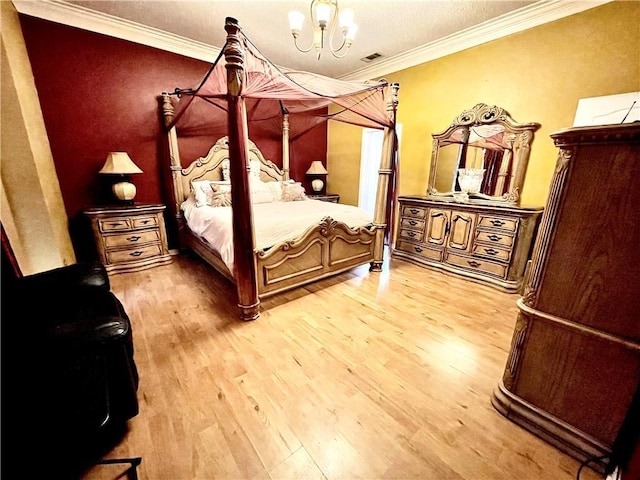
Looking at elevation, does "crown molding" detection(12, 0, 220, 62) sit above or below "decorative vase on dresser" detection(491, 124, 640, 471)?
above

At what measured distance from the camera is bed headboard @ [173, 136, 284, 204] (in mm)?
3594

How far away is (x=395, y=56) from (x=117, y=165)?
13.0 feet

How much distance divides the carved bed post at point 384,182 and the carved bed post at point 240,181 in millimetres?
1654

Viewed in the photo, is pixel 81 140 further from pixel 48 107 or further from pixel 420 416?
pixel 420 416

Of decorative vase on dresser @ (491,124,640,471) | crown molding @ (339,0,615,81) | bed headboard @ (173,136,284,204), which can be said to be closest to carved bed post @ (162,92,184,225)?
bed headboard @ (173,136,284,204)

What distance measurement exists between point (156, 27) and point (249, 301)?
3522 mm

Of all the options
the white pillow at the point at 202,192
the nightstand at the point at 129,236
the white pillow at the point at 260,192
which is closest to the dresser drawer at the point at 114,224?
the nightstand at the point at 129,236

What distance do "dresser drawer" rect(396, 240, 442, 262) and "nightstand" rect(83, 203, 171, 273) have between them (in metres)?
3.29

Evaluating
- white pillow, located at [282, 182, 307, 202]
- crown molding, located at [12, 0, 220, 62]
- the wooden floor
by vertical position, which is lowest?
the wooden floor

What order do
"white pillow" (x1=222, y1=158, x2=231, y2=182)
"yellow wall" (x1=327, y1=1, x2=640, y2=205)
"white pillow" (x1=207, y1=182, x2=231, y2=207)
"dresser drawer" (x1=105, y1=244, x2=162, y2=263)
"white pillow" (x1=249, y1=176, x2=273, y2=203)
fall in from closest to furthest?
1. "yellow wall" (x1=327, y1=1, x2=640, y2=205)
2. "dresser drawer" (x1=105, y1=244, x2=162, y2=263)
3. "white pillow" (x1=207, y1=182, x2=231, y2=207)
4. "white pillow" (x1=249, y1=176, x2=273, y2=203)
5. "white pillow" (x1=222, y1=158, x2=231, y2=182)

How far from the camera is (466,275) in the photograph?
3055mm

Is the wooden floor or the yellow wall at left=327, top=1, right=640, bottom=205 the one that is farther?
the yellow wall at left=327, top=1, right=640, bottom=205

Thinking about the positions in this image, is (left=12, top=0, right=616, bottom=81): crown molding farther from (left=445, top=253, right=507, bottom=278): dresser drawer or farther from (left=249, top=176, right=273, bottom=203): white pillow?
(left=445, top=253, right=507, bottom=278): dresser drawer

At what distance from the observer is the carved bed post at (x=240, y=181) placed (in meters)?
1.69
